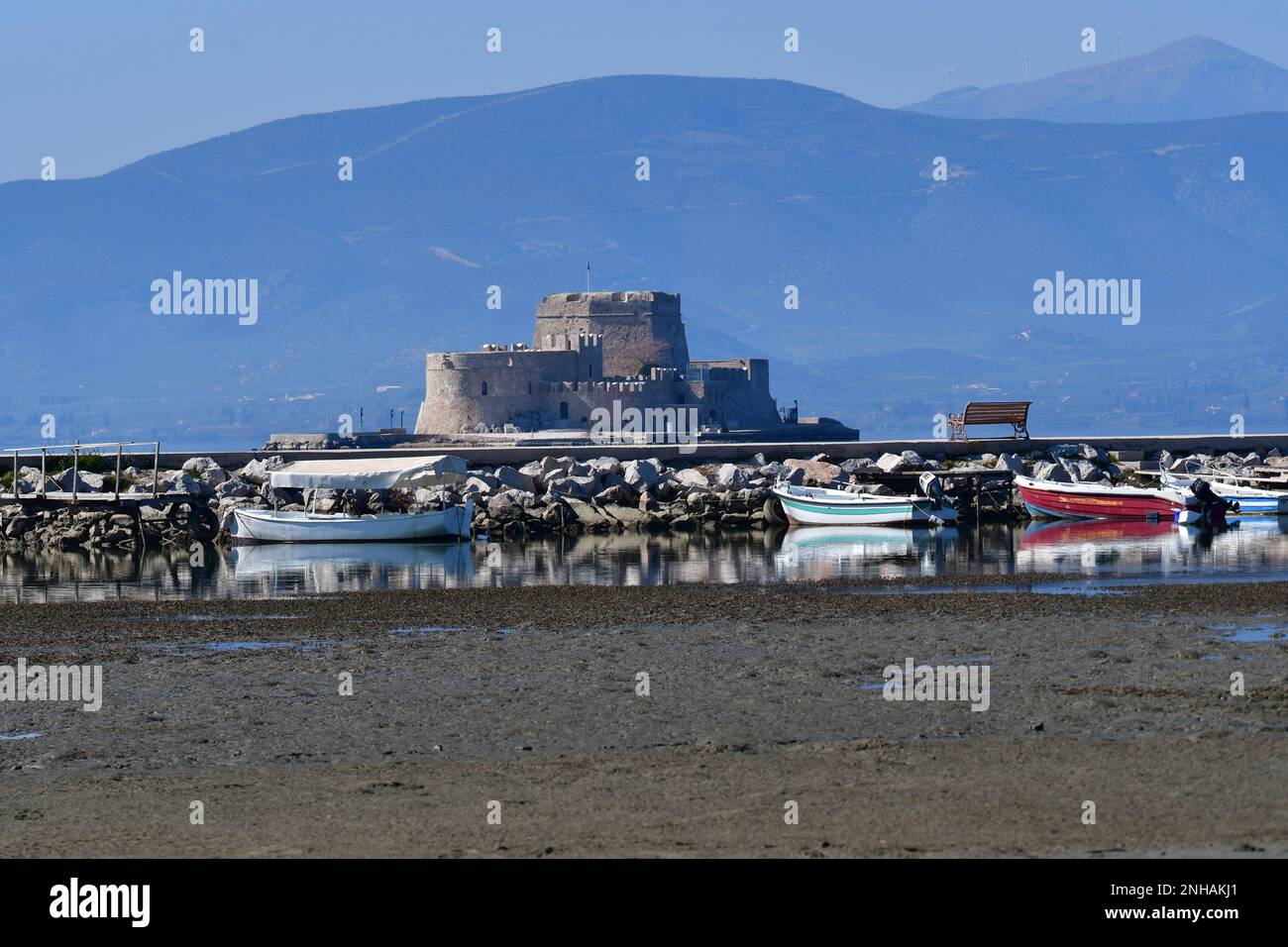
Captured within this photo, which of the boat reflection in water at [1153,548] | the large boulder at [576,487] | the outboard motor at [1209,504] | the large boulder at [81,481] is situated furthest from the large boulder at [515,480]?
the outboard motor at [1209,504]

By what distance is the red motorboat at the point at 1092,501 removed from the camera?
36.4 meters

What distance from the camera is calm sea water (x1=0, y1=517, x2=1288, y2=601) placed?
2481 centimetres

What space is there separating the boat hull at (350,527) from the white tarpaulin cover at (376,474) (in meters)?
1.29

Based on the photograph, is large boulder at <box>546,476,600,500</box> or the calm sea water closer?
the calm sea water

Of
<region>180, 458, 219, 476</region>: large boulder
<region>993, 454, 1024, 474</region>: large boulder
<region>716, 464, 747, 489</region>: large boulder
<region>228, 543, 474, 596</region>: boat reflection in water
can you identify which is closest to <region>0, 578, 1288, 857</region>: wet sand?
<region>228, 543, 474, 596</region>: boat reflection in water

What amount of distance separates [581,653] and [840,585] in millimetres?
7169

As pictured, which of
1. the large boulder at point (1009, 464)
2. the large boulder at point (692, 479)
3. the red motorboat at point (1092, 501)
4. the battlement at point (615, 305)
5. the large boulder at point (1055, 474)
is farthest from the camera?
the battlement at point (615, 305)

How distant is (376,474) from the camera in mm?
35906

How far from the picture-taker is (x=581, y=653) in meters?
16.6

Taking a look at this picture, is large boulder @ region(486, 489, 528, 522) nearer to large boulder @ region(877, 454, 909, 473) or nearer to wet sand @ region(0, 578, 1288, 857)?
large boulder @ region(877, 454, 909, 473)

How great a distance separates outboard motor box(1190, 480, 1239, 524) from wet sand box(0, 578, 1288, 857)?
14950 millimetres

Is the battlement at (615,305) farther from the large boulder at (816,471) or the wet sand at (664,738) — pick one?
the wet sand at (664,738)
